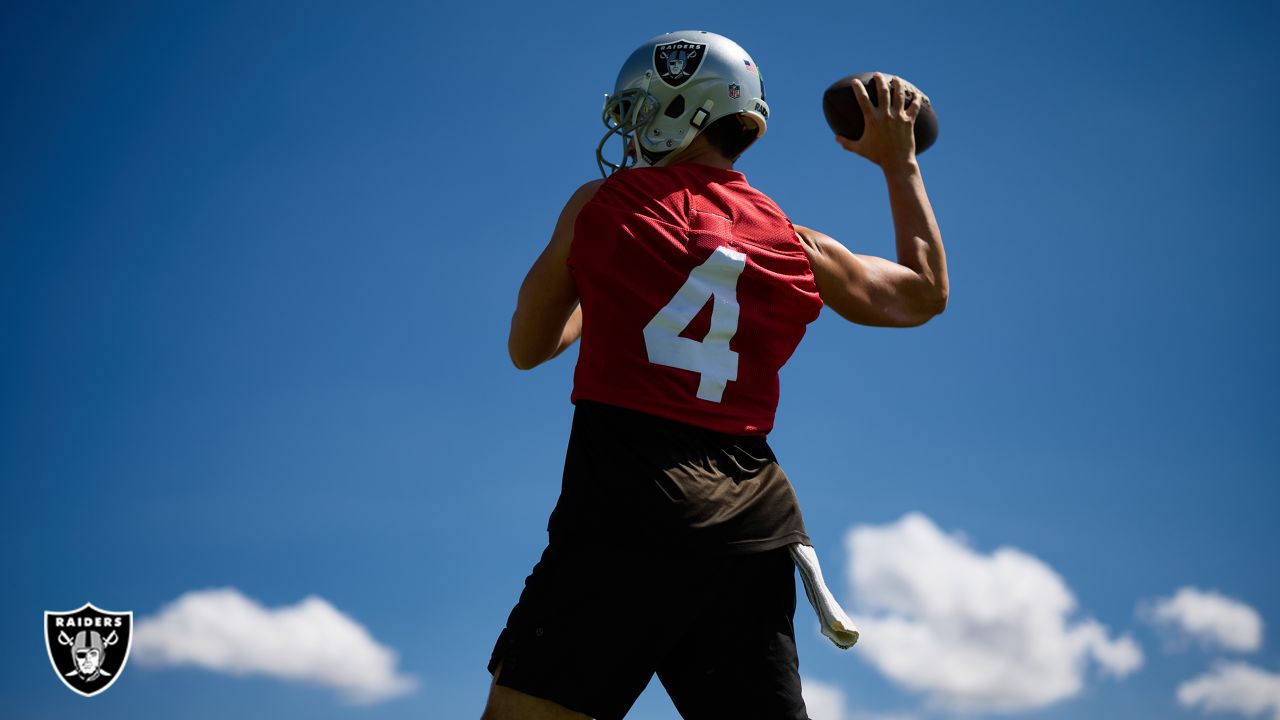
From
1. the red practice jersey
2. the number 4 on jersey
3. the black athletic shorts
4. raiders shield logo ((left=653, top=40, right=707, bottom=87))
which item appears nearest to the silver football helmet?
raiders shield logo ((left=653, top=40, right=707, bottom=87))

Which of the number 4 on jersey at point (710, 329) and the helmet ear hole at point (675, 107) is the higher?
the helmet ear hole at point (675, 107)

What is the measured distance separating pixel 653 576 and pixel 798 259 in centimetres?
130

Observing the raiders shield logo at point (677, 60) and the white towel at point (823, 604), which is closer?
the white towel at point (823, 604)

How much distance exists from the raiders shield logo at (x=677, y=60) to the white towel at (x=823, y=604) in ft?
6.17

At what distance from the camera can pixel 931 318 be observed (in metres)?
4.39

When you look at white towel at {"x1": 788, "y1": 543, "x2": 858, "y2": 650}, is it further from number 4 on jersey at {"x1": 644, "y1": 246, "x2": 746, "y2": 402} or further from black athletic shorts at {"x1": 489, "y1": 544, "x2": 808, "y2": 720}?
number 4 on jersey at {"x1": 644, "y1": 246, "x2": 746, "y2": 402}

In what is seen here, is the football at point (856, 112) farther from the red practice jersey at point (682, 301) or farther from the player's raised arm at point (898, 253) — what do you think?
the red practice jersey at point (682, 301)

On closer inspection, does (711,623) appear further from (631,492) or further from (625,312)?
(625,312)

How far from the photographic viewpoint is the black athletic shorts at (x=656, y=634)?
340 centimetres

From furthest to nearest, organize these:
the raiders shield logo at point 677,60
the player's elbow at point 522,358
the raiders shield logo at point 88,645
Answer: the raiders shield logo at point 88,645
the raiders shield logo at point 677,60
the player's elbow at point 522,358

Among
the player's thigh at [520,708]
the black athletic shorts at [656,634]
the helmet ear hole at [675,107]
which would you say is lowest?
the player's thigh at [520,708]

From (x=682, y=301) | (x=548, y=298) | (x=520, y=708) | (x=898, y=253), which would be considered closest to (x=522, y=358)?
(x=548, y=298)

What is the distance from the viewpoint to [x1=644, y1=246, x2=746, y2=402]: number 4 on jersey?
363 centimetres

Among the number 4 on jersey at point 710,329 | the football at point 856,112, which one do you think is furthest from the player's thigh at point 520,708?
the football at point 856,112
